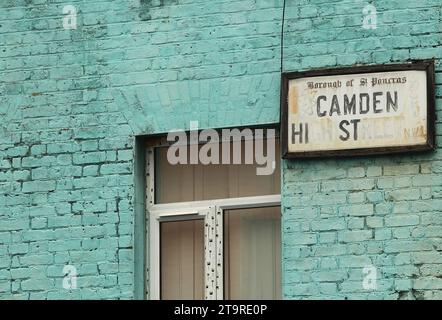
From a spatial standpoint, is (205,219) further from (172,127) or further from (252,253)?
(172,127)

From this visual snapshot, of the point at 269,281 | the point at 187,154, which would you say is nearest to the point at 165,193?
the point at 187,154

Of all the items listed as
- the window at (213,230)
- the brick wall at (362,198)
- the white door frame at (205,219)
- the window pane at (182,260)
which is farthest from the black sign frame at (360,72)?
the window pane at (182,260)

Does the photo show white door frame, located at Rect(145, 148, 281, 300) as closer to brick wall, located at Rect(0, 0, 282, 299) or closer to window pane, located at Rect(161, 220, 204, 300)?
window pane, located at Rect(161, 220, 204, 300)

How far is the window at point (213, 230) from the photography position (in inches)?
396

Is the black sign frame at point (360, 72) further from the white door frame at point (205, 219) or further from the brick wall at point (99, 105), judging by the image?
the white door frame at point (205, 219)

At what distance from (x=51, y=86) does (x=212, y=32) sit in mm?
1223

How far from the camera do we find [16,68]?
416 inches

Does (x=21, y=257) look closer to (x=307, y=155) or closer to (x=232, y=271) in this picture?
(x=232, y=271)

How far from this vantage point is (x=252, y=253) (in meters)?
10.1

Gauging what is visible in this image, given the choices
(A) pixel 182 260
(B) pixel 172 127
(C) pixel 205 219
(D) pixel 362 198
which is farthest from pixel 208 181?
(D) pixel 362 198

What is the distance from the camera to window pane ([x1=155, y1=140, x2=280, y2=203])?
10.1 metres

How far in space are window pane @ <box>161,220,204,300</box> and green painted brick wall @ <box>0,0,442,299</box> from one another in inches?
11.7

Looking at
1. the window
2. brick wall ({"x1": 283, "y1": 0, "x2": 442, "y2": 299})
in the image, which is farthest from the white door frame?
brick wall ({"x1": 283, "y1": 0, "x2": 442, "y2": 299})

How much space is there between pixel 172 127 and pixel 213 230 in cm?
76
